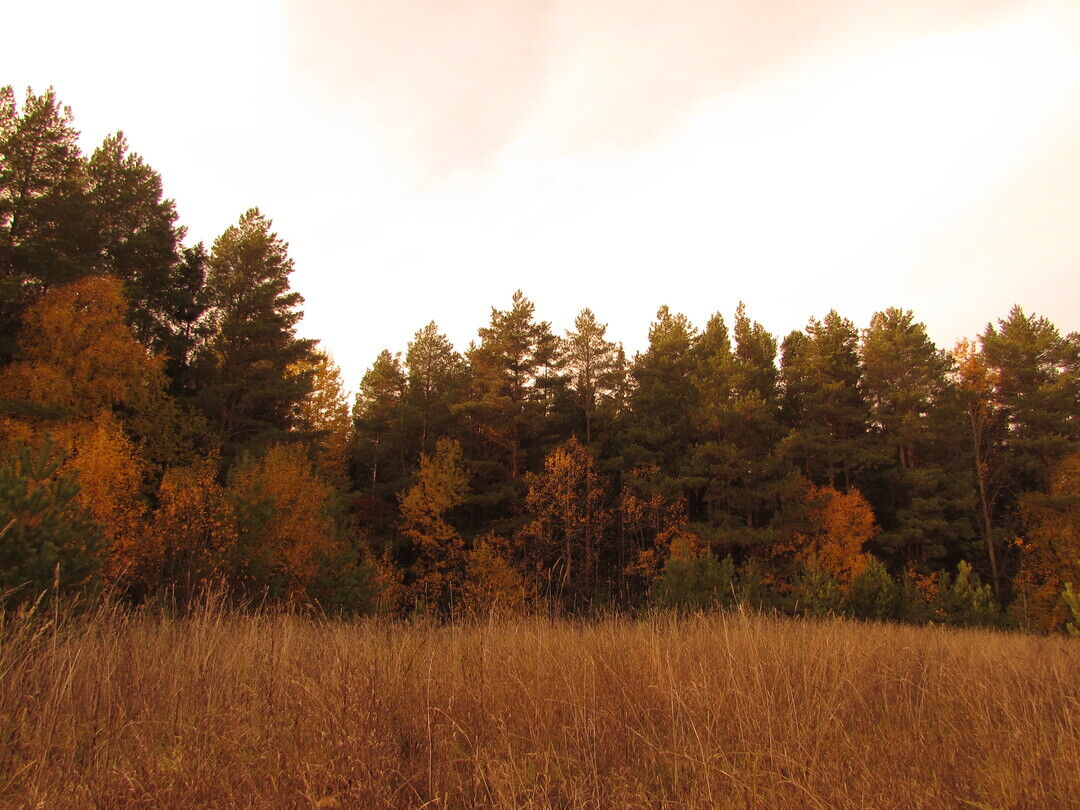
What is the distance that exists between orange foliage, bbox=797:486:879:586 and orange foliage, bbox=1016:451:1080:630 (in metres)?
6.15

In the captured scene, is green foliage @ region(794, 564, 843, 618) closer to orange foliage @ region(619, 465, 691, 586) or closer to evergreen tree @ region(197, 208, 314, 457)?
orange foliage @ region(619, 465, 691, 586)

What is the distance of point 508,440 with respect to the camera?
31156 mm

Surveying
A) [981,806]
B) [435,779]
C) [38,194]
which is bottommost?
[435,779]

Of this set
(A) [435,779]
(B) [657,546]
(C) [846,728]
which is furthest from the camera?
(B) [657,546]

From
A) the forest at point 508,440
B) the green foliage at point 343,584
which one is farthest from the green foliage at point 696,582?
the green foliage at point 343,584

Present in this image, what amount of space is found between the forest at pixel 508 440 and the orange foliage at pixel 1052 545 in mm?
129

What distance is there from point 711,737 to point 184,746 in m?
2.90

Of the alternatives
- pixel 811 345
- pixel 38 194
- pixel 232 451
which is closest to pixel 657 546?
pixel 811 345

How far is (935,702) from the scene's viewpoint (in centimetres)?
459

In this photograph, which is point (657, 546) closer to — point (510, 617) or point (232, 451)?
point (232, 451)

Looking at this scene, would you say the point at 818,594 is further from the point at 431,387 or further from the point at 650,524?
the point at 431,387

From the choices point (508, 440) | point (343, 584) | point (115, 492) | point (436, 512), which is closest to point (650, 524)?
point (508, 440)

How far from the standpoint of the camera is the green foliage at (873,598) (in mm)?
15906

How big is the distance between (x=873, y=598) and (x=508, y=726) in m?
15.6
